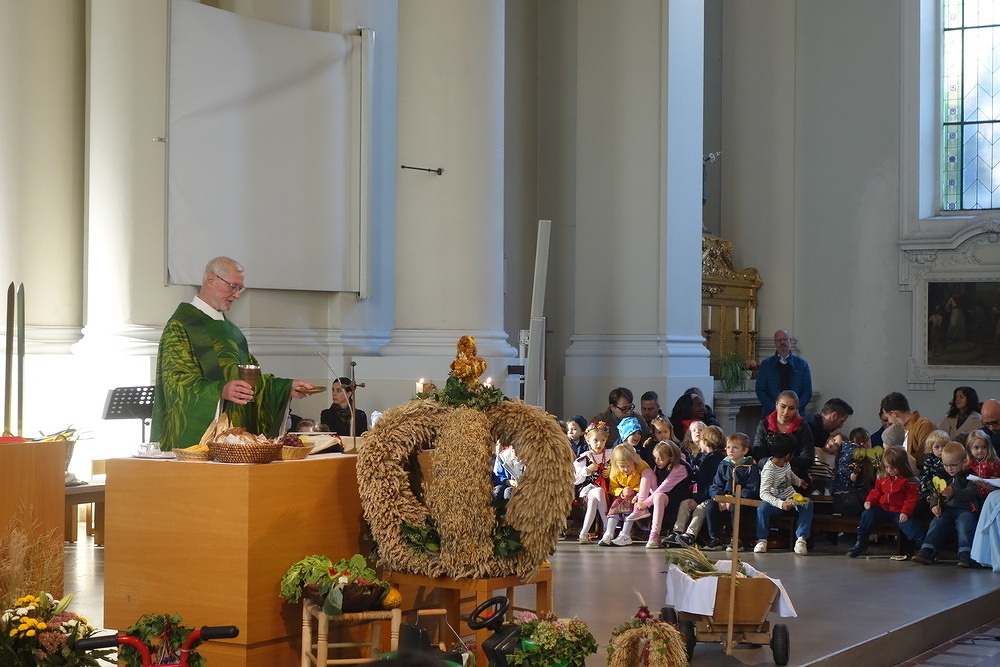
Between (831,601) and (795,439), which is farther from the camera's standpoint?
(795,439)

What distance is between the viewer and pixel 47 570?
5676 mm

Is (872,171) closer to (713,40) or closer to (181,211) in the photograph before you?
(713,40)

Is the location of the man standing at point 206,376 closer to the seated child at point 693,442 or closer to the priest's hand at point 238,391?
the priest's hand at point 238,391

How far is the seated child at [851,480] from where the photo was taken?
10609 mm

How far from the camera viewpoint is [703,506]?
1041 cm

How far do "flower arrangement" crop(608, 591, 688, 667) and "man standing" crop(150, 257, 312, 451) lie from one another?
6.81 ft

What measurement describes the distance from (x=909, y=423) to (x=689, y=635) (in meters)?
5.83

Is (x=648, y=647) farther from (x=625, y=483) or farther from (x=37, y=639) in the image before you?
(x=625, y=483)

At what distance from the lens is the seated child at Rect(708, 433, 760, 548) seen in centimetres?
1025

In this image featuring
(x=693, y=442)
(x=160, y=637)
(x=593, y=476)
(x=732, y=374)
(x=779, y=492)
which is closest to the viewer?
(x=160, y=637)

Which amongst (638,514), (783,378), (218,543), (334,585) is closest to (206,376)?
(218,543)

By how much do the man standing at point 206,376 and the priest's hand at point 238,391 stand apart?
0.23m

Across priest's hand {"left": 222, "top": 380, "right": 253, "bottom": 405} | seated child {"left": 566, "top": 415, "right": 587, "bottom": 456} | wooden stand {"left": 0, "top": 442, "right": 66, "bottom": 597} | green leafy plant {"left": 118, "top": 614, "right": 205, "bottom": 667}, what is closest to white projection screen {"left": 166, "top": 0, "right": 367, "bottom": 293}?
seated child {"left": 566, "top": 415, "right": 587, "bottom": 456}

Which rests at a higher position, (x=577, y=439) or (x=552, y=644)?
(x=577, y=439)
